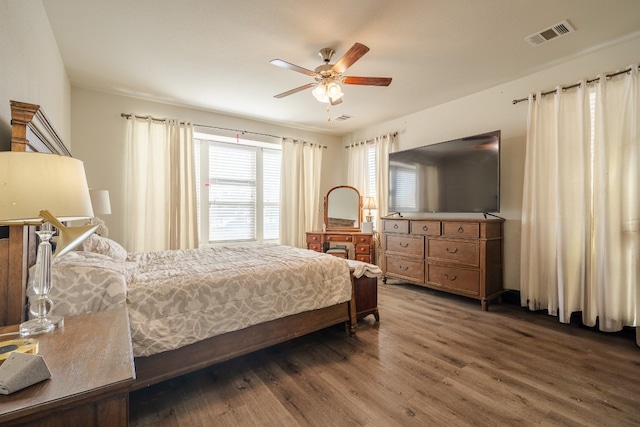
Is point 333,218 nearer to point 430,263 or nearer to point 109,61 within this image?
point 430,263

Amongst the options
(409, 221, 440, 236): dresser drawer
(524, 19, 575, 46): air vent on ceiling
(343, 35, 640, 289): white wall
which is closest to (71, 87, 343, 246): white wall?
(409, 221, 440, 236): dresser drawer

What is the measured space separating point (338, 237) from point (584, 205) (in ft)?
10.0

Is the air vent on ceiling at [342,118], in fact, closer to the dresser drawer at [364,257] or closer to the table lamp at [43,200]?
the dresser drawer at [364,257]

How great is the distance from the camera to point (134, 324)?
158 centimetres

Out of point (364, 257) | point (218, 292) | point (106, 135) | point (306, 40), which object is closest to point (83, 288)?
point (218, 292)

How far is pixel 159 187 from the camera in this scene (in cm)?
386

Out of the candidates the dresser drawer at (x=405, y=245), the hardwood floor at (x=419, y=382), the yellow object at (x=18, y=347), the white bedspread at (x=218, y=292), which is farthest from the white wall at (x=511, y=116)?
the yellow object at (x=18, y=347)

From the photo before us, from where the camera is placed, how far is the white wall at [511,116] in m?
2.74

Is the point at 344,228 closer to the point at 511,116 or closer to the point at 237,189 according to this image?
the point at 237,189

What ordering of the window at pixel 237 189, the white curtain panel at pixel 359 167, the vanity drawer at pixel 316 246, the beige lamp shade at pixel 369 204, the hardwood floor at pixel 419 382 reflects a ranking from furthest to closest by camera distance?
the white curtain panel at pixel 359 167 < the beige lamp shade at pixel 369 204 < the vanity drawer at pixel 316 246 < the window at pixel 237 189 < the hardwood floor at pixel 419 382

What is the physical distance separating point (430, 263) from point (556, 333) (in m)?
1.37

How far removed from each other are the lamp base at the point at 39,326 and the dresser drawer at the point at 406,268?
140 inches

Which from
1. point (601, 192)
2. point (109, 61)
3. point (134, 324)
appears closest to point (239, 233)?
point (109, 61)

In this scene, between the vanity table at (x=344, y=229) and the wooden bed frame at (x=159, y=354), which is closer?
the wooden bed frame at (x=159, y=354)
